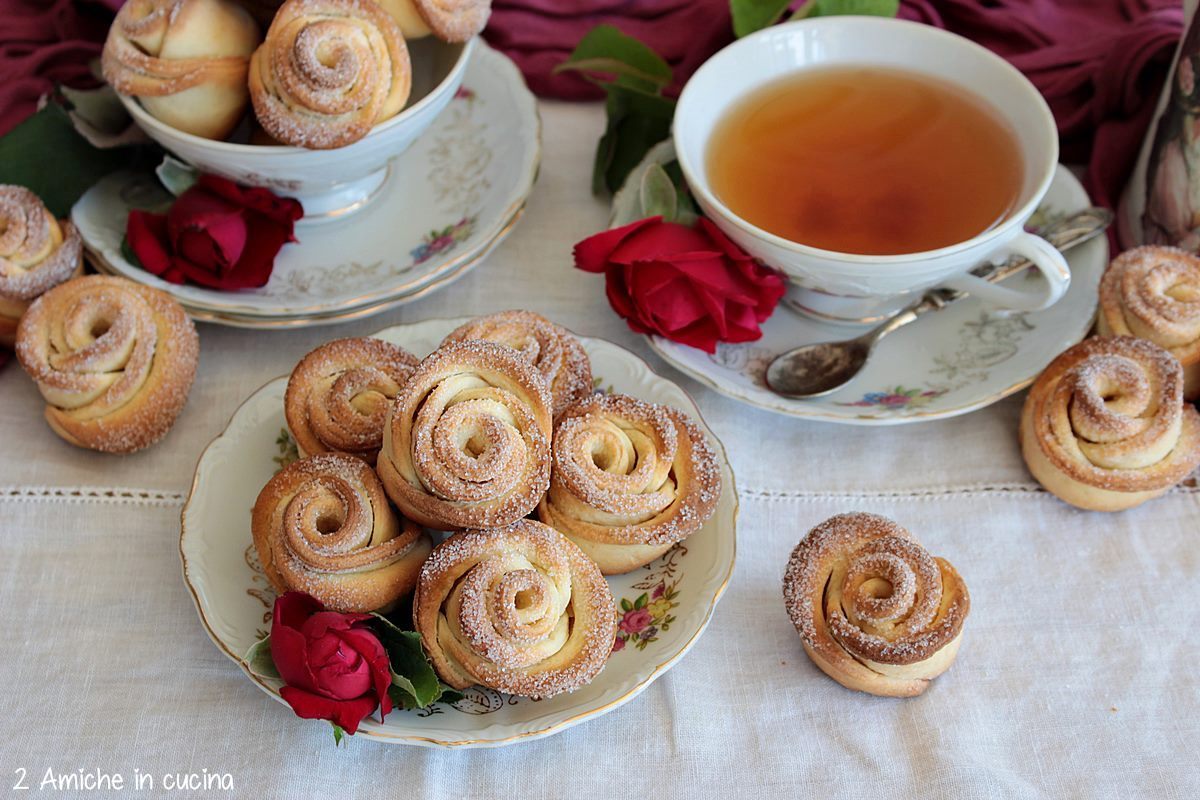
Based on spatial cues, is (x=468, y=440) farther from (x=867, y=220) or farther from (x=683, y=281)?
(x=867, y=220)

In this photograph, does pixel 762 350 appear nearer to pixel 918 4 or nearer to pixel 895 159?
pixel 895 159

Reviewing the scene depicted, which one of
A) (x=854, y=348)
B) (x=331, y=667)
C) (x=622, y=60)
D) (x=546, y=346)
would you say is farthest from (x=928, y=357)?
(x=331, y=667)

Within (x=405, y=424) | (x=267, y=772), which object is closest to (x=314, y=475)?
(x=405, y=424)

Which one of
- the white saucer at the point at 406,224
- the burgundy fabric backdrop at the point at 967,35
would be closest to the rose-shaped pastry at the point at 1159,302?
the burgundy fabric backdrop at the point at 967,35

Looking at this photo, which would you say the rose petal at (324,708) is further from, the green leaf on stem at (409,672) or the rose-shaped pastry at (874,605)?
the rose-shaped pastry at (874,605)

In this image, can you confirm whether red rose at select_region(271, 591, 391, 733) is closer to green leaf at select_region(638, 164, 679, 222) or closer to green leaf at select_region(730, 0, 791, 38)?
green leaf at select_region(638, 164, 679, 222)

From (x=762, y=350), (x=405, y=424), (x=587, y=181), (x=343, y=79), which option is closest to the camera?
(x=405, y=424)
